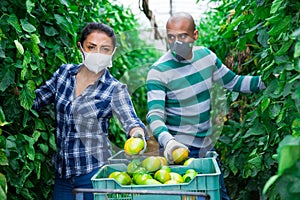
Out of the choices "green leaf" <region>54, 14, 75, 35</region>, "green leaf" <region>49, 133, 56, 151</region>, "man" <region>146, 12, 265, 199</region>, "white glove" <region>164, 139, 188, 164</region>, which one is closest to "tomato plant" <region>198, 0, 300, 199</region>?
"man" <region>146, 12, 265, 199</region>

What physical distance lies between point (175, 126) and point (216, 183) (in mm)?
937

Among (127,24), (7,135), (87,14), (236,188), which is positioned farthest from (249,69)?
(127,24)

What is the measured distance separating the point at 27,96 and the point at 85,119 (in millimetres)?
307

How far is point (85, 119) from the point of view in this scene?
2.43 m

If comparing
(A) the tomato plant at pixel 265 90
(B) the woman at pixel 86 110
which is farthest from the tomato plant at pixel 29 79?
(A) the tomato plant at pixel 265 90

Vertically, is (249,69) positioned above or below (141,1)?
below

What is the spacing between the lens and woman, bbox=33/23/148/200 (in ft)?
7.97

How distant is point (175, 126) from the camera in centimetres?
263

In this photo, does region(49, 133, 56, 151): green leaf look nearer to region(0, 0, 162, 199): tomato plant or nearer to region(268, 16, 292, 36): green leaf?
region(0, 0, 162, 199): tomato plant

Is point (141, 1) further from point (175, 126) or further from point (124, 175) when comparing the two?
point (124, 175)

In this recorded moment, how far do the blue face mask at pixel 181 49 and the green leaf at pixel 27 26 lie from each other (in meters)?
0.72

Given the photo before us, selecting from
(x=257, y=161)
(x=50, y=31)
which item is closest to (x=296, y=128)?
(x=257, y=161)

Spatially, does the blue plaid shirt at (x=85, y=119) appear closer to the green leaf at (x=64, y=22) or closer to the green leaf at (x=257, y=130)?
the green leaf at (x=64, y=22)

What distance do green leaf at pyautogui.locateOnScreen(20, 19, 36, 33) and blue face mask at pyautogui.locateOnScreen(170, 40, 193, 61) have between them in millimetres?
718
